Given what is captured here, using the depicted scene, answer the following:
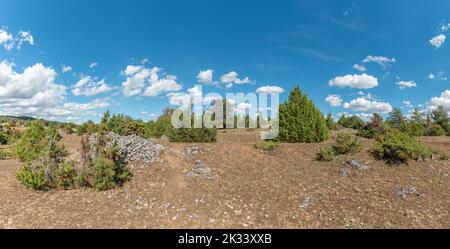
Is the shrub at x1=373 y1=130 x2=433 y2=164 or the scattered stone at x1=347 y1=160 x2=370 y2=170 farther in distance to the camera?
the shrub at x1=373 y1=130 x2=433 y2=164

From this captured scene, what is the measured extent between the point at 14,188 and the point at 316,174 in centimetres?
945

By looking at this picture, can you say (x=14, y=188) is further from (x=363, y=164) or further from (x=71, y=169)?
(x=363, y=164)

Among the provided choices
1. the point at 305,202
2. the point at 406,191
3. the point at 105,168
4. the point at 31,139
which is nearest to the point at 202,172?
the point at 105,168

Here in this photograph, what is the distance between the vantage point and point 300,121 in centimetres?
1560

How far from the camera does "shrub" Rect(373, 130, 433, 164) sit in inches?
410

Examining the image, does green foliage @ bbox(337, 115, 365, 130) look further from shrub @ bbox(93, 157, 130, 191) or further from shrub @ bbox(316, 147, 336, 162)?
shrub @ bbox(93, 157, 130, 191)

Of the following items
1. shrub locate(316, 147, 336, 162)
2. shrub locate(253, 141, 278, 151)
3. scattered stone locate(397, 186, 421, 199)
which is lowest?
scattered stone locate(397, 186, 421, 199)

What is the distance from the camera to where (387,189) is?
8.25m

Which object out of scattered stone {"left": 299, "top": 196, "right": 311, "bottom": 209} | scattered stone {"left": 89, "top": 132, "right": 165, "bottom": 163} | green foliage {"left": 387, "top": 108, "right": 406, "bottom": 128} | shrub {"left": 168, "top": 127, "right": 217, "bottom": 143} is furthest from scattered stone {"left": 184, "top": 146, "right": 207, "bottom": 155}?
green foliage {"left": 387, "top": 108, "right": 406, "bottom": 128}

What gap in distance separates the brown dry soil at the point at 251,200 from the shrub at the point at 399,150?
37 cm

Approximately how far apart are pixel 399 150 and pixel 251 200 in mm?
6143

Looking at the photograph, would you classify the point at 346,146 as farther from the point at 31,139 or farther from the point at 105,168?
the point at 31,139

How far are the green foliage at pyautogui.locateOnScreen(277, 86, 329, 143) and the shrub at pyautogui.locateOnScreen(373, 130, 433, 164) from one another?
14.8ft
